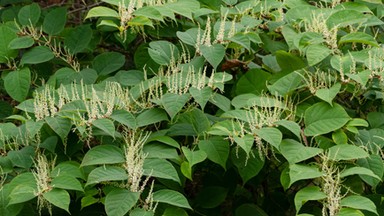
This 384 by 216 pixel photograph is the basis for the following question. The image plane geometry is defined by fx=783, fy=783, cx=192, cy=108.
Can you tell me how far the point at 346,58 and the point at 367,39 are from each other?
0.33ft

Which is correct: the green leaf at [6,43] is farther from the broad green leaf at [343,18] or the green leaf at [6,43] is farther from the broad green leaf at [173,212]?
the broad green leaf at [343,18]

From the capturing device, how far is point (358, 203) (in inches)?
89.3

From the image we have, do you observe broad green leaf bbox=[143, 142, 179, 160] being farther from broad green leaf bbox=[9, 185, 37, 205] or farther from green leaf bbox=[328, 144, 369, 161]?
green leaf bbox=[328, 144, 369, 161]

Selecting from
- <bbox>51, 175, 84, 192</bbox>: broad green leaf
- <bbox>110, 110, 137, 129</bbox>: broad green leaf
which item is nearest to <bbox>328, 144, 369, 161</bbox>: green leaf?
<bbox>110, 110, 137, 129</bbox>: broad green leaf

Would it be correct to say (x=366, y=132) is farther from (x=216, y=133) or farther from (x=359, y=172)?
(x=216, y=133)

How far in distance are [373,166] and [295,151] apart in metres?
0.26

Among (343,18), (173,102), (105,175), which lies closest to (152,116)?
(173,102)

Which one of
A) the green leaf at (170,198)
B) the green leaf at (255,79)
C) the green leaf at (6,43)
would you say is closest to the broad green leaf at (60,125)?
the green leaf at (170,198)

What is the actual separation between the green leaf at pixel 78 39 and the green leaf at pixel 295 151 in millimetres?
970

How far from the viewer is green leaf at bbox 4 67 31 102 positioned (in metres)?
2.80

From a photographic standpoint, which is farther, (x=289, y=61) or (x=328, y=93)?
(x=289, y=61)

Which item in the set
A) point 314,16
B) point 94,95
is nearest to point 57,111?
point 94,95

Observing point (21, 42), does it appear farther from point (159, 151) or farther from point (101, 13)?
point (159, 151)

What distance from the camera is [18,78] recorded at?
9.30ft
